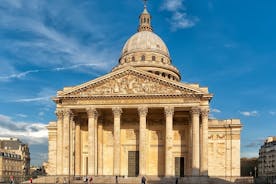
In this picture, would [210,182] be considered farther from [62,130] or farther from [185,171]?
[62,130]

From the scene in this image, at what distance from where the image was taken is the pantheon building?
1805 inches

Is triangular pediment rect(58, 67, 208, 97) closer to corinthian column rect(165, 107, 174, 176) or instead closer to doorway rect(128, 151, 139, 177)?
corinthian column rect(165, 107, 174, 176)

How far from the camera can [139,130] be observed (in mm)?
48406

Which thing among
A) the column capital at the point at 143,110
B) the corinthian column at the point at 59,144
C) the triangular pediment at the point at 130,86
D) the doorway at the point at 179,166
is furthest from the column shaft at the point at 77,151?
the doorway at the point at 179,166

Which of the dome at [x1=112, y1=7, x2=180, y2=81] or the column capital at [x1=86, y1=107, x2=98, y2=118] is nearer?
the column capital at [x1=86, y1=107, x2=98, y2=118]

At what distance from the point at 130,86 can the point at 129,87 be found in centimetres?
18

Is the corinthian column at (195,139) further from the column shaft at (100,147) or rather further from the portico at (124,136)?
the column shaft at (100,147)

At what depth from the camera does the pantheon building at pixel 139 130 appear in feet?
150

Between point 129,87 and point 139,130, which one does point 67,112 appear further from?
point 139,130

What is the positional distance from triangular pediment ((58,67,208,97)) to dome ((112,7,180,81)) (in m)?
24.3

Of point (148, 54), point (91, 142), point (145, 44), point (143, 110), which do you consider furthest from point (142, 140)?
point (145, 44)

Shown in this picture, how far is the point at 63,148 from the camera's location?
4666cm

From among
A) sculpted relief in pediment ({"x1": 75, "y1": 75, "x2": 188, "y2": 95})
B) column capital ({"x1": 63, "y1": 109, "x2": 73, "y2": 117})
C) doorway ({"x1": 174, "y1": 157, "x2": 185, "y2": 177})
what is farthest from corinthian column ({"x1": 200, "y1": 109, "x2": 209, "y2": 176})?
column capital ({"x1": 63, "y1": 109, "x2": 73, "y2": 117})

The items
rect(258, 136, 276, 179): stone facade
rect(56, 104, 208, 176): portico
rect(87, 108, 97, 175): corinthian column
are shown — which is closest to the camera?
rect(56, 104, 208, 176): portico
